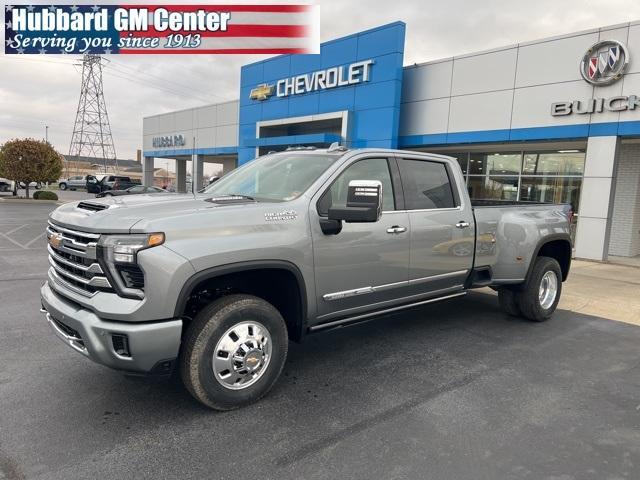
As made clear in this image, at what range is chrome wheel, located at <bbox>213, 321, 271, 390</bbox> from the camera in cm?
331

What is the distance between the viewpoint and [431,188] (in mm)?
4867

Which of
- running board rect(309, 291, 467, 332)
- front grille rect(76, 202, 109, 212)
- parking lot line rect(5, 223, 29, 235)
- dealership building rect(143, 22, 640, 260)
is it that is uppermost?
dealership building rect(143, 22, 640, 260)

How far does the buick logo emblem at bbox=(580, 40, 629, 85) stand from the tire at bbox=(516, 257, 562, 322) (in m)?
7.23

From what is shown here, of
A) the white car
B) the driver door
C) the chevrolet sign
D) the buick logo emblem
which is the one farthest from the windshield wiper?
the white car

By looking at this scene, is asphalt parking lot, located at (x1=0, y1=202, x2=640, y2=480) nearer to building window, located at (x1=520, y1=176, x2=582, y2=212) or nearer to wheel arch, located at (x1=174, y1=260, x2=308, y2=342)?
wheel arch, located at (x1=174, y1=260, x2=308, y2=342)

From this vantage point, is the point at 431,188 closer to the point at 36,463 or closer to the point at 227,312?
the point at 227,312

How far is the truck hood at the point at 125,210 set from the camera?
3055 millimetres

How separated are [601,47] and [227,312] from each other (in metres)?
→ 11.8

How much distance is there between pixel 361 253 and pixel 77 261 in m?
2.13

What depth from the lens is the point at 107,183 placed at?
3791cm

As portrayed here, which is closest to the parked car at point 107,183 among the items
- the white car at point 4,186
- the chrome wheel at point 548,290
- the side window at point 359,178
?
the white car at point 4,186

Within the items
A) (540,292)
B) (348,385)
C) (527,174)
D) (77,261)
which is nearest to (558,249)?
(540,292)

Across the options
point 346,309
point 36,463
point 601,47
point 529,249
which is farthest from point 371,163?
point 601,47

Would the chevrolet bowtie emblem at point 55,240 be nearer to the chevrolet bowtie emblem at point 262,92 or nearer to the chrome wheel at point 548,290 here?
the chrome wheel at point 548,290
